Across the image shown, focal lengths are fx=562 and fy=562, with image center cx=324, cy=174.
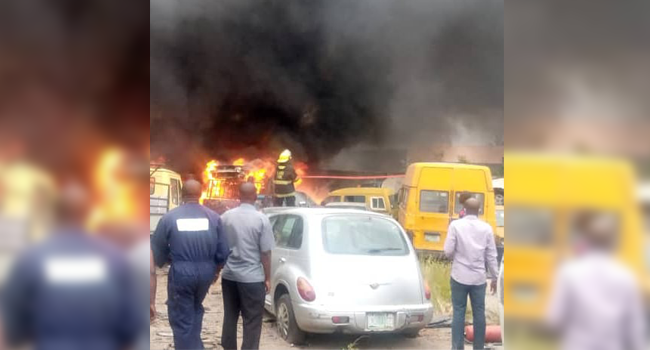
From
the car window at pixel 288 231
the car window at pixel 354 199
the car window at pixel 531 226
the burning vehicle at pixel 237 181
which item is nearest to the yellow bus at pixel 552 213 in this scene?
the car window at pixel 531 226

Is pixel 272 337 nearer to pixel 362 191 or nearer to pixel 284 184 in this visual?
pixel 284 184

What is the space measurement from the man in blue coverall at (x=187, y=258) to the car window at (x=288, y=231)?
2.20 feet

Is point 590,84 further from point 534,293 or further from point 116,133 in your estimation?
point 116,133

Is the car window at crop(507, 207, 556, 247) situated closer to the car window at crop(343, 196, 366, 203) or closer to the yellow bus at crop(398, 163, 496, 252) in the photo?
the yellow bus at crop(398, 163, 496, 252)

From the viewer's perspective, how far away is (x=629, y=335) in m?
2.91

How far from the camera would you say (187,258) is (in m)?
3.77

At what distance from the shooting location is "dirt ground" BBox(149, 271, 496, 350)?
13.7 ft

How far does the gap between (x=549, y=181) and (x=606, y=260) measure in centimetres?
51

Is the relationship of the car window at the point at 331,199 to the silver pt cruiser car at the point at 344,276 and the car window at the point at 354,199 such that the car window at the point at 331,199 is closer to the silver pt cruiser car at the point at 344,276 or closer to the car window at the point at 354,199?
the car window at the point at 354,199

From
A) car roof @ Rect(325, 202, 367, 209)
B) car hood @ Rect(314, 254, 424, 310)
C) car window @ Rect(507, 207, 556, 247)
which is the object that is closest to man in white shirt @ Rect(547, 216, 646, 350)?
car window @ Rect(507, 207, 556, 247)

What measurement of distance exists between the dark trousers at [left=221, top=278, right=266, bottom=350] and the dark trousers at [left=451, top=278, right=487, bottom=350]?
4.62 ft

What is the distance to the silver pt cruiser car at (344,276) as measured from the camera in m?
4.04

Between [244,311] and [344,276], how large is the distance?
2.48 ft

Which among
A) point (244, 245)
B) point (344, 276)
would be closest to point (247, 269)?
point (244, 245)
